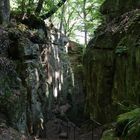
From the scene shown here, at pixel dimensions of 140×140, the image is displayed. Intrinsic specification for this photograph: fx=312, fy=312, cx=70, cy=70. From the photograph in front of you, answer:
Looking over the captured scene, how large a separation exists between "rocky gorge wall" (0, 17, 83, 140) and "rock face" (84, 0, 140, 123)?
9.24ft

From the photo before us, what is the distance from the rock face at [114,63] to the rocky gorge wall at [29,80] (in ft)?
9.24

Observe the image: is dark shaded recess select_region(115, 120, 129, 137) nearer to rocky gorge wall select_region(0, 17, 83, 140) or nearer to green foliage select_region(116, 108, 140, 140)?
green foliage select_region(116, 108, 140, 140)

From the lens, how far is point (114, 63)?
9656mm

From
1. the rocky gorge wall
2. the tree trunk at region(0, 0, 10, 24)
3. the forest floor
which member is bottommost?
the forest floor

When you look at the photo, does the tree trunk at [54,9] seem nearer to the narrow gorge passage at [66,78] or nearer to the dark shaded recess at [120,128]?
the narrow gorge passage at [66,78]

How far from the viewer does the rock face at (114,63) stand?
802 cm

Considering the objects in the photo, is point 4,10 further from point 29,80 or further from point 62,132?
point 62,132

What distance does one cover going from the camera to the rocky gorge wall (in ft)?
38.2

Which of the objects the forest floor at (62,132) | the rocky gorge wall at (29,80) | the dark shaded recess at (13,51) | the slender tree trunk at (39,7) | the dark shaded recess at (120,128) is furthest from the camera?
the slender tree trunk at (39,7)

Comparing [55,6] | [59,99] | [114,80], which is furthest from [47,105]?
[114,80]

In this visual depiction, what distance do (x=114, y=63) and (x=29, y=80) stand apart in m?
6.30

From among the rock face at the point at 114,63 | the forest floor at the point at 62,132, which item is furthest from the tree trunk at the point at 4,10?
the forest floor at the point at 62,132

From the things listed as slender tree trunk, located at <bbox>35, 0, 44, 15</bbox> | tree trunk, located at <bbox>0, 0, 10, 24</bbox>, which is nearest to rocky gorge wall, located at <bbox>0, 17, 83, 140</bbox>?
tree trunk, located at <bbox>0, 0, 10, 24</bbox>

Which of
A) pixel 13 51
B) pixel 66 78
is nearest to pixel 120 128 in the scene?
pixel 13 51
